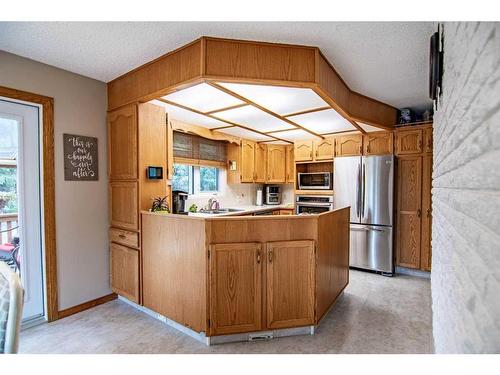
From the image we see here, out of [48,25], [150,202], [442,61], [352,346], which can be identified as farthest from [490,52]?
[150,202]

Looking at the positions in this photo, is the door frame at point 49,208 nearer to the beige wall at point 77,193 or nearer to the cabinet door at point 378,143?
the beige wall at point 77,193

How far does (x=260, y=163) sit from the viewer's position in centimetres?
483

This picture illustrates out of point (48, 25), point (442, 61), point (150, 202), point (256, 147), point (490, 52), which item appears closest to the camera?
point (490, 52)

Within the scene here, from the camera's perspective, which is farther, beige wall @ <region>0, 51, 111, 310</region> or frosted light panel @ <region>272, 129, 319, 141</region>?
frosted light panel @ <region>272, 129, 319, 141</region>

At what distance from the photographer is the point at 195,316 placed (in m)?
2.03

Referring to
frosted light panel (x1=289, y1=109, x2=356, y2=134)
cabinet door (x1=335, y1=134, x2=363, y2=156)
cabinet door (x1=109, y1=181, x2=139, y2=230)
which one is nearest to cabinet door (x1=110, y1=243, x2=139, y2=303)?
cabinet door (x1=109, y1=181, x2=139, y2=230)

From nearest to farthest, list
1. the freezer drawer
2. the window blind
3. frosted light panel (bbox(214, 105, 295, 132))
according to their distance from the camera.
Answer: frosted light panel (bbox(214, 105, 295, 132)) → the freezer drawer → the window blind

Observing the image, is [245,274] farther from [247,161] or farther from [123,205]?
[247,161]

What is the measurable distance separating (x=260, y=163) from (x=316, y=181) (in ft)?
3.78

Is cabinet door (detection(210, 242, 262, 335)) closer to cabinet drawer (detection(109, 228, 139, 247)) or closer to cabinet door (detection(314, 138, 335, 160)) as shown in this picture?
cabinet drawer (detection(109, 228, 139, 247))

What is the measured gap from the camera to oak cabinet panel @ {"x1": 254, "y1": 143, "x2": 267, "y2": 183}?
15.6ft

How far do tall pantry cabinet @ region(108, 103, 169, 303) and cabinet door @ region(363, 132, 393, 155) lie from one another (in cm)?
282
